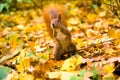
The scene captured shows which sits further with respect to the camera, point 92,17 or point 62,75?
point 92,17

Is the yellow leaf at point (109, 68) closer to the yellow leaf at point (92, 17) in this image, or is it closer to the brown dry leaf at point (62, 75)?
the brown dry leaf at point (62, 75)

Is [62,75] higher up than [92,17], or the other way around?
[62,75]

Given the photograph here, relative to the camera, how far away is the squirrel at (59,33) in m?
3.08

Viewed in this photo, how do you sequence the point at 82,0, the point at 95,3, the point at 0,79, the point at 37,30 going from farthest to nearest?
the point at 82,0 → the point at 95,3 → the point at 37,30 → the point at 0,79

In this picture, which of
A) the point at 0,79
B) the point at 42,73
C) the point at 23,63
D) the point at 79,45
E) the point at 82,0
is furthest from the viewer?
the point at 82,0

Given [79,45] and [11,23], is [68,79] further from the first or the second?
[11,23]

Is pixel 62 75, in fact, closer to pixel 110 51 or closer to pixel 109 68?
pixel 109 68

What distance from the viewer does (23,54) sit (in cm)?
322

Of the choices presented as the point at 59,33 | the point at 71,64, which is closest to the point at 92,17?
the point at 59,33

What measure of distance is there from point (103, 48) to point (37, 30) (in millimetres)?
2148

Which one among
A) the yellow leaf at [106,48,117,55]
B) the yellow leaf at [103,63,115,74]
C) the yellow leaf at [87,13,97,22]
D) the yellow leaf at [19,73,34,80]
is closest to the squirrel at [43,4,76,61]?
the yellow leaf at [106,48,117,55]

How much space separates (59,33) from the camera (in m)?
3.11

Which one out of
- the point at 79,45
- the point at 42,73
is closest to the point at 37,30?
the point at 79,45

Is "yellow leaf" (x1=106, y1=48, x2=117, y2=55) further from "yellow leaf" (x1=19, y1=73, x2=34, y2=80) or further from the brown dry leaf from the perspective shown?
"yellow leaf" (x1=19, y1=73, x2=34, y2=80)
